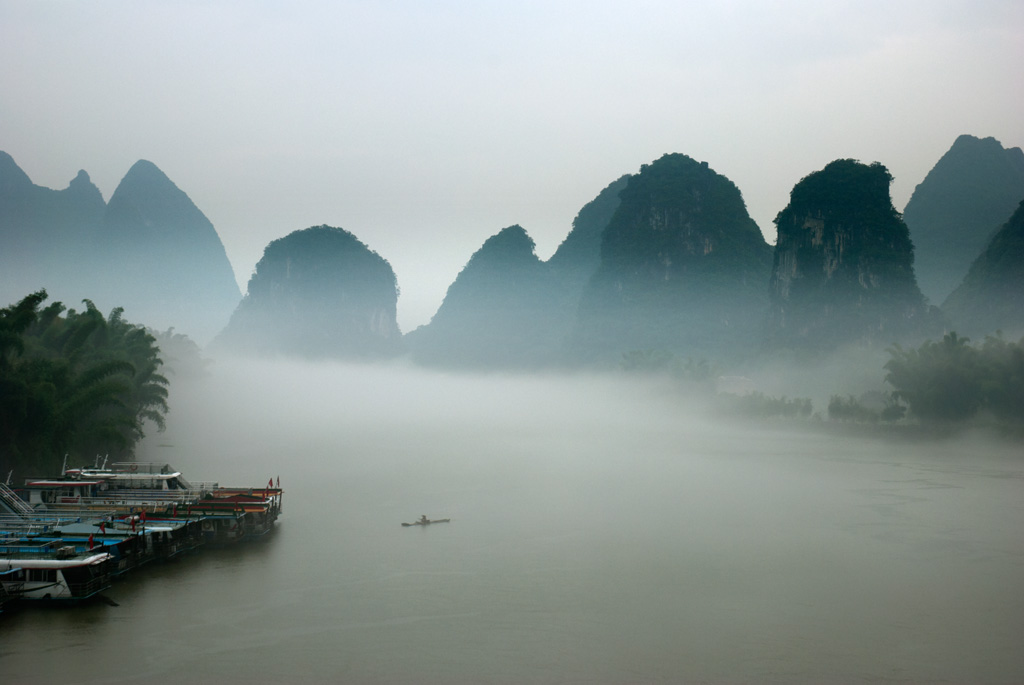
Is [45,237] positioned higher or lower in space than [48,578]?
higher

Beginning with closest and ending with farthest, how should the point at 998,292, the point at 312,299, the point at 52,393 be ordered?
the point at 52,393, the point at 998,292, the point at 312,299

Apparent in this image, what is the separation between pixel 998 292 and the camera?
197 feet

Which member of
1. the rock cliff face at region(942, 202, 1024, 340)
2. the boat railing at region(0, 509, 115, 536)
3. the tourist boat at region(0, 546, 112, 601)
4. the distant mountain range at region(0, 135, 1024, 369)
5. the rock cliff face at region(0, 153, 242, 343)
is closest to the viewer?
the tourist boat at region(0, 546, 112, 601)

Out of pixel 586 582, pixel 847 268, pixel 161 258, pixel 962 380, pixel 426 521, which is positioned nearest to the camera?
pixel 586 582

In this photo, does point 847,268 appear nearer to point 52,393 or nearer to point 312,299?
point 52,393

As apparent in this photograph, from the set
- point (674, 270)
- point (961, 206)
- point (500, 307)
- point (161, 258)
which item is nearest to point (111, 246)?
point (161, 258)

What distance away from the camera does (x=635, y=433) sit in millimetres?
46656

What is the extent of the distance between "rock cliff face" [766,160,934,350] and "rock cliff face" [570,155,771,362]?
1497cm

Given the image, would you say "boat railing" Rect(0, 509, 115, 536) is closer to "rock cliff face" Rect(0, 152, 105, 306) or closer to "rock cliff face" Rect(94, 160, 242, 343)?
"rock cliff face" Rect(0, 152, 105, 306)

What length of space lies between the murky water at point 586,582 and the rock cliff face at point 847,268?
28333 mm

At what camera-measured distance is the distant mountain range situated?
2525 inches

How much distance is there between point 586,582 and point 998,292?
5429 centimetres

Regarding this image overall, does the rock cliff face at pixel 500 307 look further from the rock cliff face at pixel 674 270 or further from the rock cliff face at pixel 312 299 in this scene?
the rock cliff face at pixel 674 270

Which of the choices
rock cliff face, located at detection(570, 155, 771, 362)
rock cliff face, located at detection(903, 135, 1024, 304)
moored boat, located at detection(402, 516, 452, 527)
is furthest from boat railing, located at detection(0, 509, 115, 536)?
rock cliff face, located at detection(903, 135, 1024, 304)
